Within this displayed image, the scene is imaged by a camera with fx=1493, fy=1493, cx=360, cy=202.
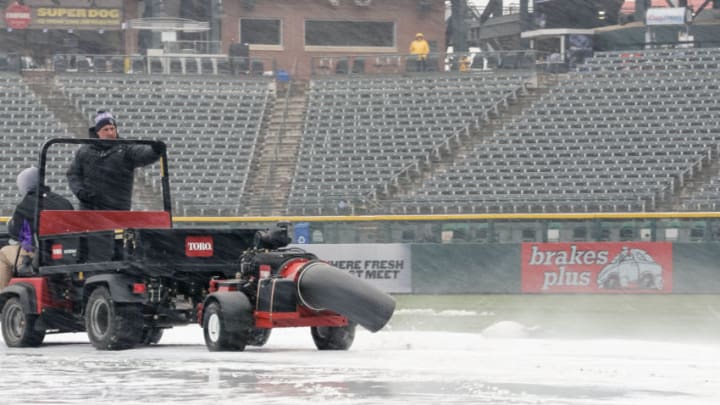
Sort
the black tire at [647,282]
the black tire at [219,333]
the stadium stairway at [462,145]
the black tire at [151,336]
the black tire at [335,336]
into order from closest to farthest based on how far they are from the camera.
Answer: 1. the black tire at [219,333]
2. the black tire at [335,336]
3. the black tire at [151,336]
4. the black tire at [647,282]
5. the stadium stairway at [462,145]

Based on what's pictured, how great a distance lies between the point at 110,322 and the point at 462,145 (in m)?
27.0

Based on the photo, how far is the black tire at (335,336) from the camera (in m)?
14.5

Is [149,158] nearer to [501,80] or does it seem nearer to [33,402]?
[33,402]

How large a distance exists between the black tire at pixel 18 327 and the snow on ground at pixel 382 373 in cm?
15

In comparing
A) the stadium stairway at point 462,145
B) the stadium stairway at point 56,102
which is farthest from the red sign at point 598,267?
the stadium stairway at point 56,102

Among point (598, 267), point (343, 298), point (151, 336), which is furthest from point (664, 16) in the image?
point (343, 298)

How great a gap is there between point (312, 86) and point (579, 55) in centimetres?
801

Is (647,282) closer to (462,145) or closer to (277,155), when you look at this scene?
(462,145)

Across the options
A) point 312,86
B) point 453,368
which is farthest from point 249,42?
point 453,368

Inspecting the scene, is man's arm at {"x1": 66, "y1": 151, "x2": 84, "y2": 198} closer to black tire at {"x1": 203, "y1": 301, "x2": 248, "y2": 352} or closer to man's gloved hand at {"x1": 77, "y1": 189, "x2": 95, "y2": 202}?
man's gloved hand at {"x1": 77, "y1": 189, "x2": 95, "y2": 202}

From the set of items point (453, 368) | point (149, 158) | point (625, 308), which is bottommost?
point (625, 308)

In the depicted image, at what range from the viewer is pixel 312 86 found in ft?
146

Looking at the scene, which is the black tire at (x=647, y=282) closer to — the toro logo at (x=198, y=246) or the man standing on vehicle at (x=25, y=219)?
the man standing on vehicle at (x=25, y=219)

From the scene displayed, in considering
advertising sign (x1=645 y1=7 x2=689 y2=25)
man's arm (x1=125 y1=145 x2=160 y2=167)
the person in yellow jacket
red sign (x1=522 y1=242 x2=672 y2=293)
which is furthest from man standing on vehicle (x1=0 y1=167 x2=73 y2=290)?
advertising sign (x1=645 y1=7 x2=689 y2=25)
